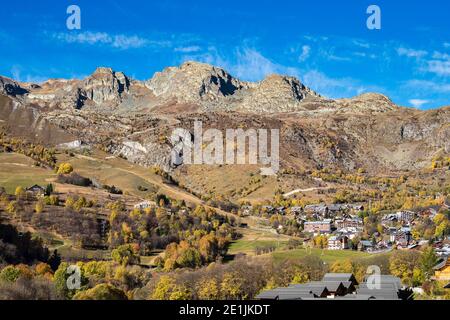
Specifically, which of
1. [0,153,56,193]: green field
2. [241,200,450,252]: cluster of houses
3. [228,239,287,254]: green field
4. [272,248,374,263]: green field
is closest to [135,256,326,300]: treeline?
[272,248,374,263]: green field

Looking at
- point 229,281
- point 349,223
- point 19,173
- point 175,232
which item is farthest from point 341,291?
point 19,173

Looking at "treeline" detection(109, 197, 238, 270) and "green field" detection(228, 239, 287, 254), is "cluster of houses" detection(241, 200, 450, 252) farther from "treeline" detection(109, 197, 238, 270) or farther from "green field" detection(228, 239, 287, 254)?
"treeline" detection(109, 197, 238, 270)

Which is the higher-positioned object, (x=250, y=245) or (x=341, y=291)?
(x=250, y=245)

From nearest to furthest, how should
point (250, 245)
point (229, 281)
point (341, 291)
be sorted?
point (341, 291), point (229, 281), point (250, 245)

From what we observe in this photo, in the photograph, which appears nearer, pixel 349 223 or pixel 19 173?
pixel 349 223

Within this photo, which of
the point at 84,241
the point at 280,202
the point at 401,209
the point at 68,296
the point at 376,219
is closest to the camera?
the point at 68,296

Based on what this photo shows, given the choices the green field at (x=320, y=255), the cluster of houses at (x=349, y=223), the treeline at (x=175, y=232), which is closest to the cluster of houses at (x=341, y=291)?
the green field at (x=320, y=255)

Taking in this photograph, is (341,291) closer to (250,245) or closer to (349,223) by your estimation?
(250,245)

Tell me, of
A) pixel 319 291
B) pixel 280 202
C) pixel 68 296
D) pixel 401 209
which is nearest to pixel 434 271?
pixel 319 291
